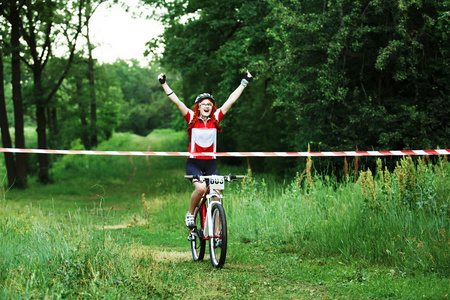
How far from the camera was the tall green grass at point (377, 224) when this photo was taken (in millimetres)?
6465

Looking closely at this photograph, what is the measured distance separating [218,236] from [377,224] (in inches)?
83.7

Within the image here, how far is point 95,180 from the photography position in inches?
1200

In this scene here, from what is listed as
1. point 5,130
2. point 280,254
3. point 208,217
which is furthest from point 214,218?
point 5,130

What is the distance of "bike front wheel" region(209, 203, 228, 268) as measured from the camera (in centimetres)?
675

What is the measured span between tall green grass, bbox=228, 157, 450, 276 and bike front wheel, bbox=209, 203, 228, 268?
1.44 m

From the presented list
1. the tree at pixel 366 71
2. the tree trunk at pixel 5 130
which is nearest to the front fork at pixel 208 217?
the tree at pixel 366 71

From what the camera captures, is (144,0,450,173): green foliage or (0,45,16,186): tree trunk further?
(0,45,16,186): tree trunk

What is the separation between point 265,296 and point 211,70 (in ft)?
74.5

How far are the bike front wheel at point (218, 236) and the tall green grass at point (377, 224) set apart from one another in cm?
144

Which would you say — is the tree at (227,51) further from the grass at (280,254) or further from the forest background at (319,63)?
the grass at (280,254)

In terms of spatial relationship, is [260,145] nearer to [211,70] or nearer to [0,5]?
[211,70]

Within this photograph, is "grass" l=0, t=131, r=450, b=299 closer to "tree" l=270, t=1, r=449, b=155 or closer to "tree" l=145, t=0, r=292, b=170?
"tree" l=270, t=1, r=449, b=155

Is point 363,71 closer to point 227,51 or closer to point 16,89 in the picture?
point 227,51

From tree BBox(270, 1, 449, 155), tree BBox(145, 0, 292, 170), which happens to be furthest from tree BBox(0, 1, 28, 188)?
tree BBox(270, 1, 449, 155)
